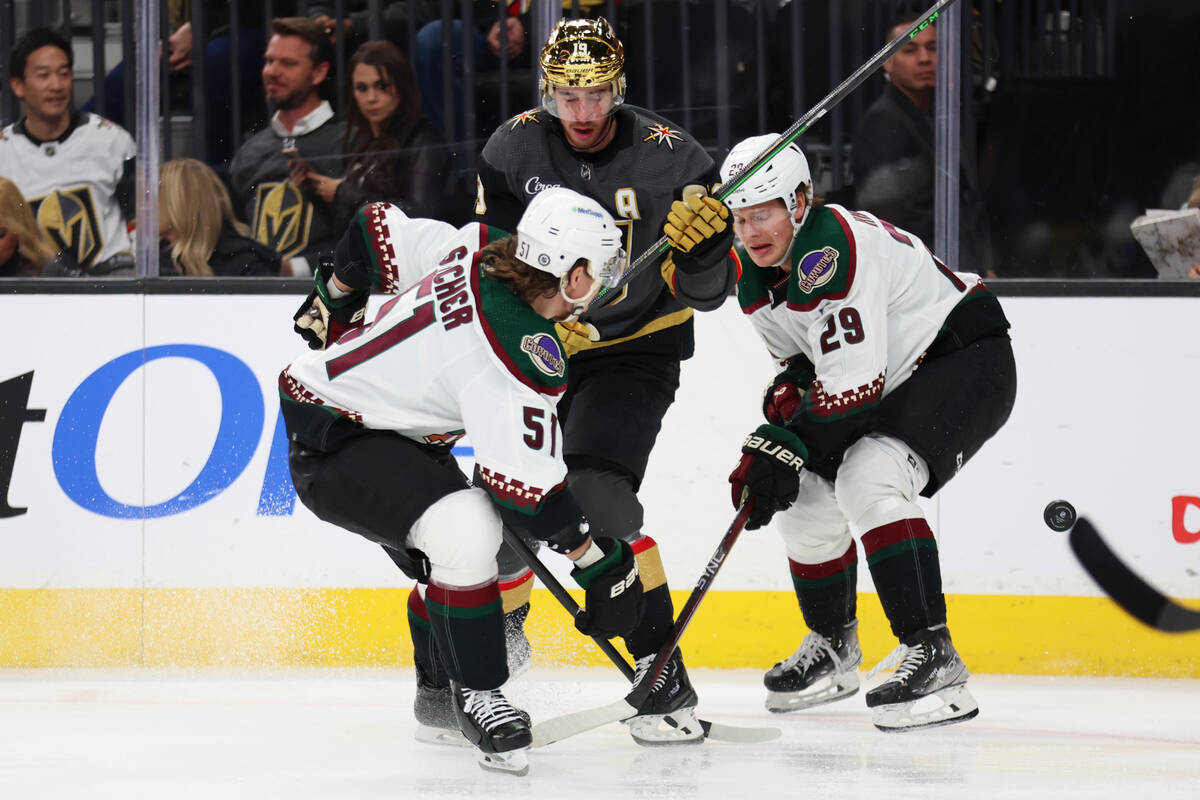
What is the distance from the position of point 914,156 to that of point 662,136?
117cm

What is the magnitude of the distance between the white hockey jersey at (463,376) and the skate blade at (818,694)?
38.7 inches

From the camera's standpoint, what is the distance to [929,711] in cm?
297

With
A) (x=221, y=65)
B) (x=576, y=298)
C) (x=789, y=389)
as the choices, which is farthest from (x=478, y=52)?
(x=576, y=298)

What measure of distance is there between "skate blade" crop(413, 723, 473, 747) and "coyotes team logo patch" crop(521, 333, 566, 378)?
31.5 inches

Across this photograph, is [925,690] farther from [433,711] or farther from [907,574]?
[433,711]

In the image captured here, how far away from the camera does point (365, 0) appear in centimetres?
412

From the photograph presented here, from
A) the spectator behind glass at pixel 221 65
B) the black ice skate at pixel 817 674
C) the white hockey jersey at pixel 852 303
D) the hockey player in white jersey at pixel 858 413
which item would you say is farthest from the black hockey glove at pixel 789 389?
the spectator behind glass at pixel 221 65

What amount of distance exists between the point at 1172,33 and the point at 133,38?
9.09 feet

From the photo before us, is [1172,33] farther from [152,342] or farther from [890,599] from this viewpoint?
[152,342]

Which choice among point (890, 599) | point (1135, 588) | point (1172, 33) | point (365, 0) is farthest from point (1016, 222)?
point (365, 0)

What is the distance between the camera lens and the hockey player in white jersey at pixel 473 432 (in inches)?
99.9

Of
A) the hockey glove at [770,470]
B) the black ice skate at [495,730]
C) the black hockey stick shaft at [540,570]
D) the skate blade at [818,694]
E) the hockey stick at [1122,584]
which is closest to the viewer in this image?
the black ice skate at [495,730]

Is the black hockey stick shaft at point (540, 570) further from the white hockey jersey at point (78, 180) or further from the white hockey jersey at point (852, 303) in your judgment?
the white hockey jersey at point (78, 180)

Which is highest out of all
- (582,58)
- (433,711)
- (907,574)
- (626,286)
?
(582,58)
